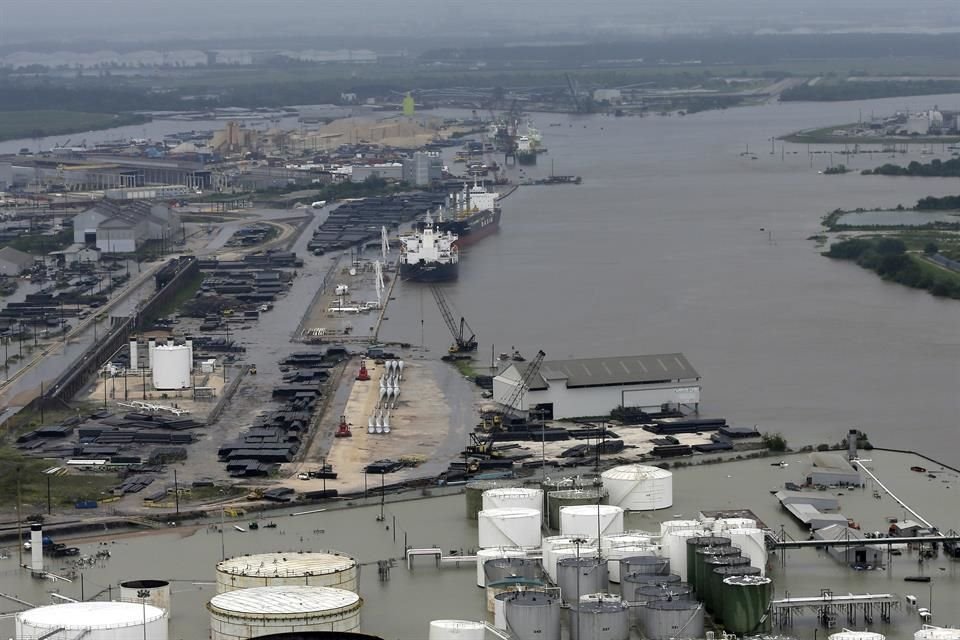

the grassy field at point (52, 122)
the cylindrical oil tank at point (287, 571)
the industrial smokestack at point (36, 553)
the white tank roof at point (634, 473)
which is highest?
the grassy field at point (52, 122)

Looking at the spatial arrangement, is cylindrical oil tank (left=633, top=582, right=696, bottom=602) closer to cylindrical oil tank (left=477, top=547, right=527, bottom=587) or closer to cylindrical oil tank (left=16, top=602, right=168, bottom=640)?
cylindrical oil tank (left=477, top=547, right=527, bottom=587)

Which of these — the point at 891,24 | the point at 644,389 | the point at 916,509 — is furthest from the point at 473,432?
the point at 891,24

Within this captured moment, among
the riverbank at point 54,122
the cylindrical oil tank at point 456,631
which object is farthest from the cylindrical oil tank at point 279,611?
the riverbank at point 54,122

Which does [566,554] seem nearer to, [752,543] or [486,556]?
[486,556]

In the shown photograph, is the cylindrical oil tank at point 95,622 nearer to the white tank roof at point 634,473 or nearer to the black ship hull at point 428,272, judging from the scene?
A: the white tank roof at point 634,473

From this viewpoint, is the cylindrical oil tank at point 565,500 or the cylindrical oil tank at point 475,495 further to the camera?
the cylindrical oil tank at point 475,495

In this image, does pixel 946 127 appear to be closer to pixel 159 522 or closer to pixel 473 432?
pixel 473 432

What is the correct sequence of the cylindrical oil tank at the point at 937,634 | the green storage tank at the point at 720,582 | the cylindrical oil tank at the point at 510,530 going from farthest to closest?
the cylindrical oil tank at the point at 510,530, the green storage tank at the point at 720,582, the cylindrical oil tank at the point at 937,634
